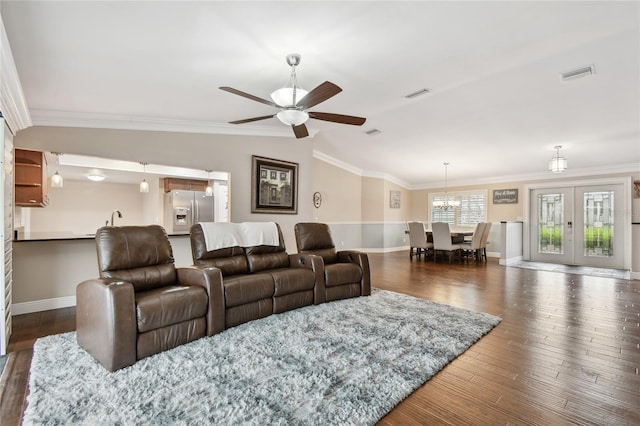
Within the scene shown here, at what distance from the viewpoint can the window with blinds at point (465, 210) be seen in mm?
8994

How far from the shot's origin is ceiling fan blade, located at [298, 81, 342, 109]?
2.44m

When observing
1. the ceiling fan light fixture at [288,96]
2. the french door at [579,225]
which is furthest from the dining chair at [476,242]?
the ceiling fan light fixture at [288,96]

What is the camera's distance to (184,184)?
14.8ft

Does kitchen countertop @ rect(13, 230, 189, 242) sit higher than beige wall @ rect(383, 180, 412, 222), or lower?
lower

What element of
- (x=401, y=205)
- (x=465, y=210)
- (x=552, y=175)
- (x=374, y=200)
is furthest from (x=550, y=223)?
(x=374, y=200)

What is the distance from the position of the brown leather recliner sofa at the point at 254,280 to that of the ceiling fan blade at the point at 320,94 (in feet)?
5.71

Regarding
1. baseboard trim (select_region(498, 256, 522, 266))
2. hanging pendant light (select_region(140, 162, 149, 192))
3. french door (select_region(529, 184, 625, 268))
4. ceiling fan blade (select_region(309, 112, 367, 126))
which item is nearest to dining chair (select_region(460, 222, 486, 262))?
baseboard trim (select_region(498, 256, 522, 266))

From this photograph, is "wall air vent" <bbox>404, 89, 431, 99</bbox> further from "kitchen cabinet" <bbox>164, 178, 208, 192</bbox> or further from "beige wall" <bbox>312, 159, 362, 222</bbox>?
"beige wall" <bbox>312, 159, 362, 222</bbox>

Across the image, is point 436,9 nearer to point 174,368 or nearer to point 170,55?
point 170,55

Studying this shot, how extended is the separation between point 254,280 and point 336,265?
4.12 ft

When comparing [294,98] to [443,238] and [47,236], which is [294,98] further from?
[443,238]

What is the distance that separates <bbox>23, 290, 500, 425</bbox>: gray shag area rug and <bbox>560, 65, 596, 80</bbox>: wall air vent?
10.2ft

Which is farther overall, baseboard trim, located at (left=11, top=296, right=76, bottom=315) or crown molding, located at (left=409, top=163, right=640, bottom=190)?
crown molding, located at (left=409, top=163, right=640, bottom=190)

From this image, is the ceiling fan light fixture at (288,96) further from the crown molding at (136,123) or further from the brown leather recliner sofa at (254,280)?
the crown molding at (136,123)
